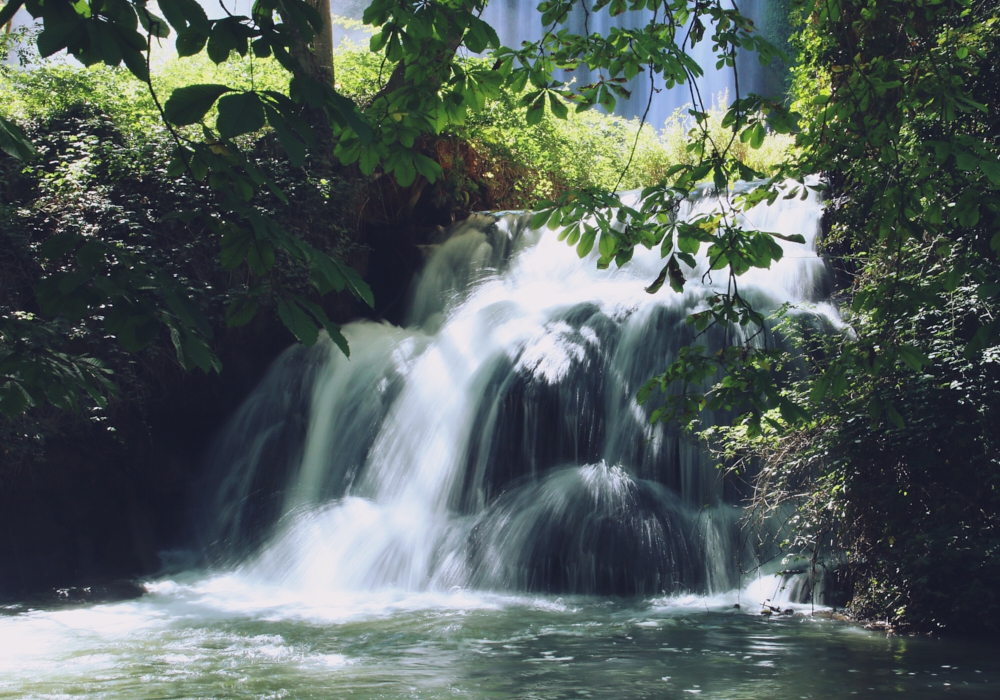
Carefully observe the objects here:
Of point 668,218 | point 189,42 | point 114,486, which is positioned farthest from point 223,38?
point 114,486

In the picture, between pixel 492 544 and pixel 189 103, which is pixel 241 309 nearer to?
pixel 189 103

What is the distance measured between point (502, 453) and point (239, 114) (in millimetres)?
6433

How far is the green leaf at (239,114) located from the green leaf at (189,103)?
4 centimetres

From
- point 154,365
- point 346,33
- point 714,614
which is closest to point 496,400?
point 714,614

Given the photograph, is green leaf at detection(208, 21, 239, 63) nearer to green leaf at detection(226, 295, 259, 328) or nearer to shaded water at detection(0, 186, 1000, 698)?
green leaf at detection(226, 295, 259, 328)

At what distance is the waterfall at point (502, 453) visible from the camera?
6.49 metres

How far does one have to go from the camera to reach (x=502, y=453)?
26.0 ft

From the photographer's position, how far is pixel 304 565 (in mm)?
7312

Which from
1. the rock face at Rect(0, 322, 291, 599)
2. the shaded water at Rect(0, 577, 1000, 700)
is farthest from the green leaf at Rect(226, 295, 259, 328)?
the rock face at Rect(0, 322, 291, 599)

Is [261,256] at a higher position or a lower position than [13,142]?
lower

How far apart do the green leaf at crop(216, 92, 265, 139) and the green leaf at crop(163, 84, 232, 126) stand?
44mm

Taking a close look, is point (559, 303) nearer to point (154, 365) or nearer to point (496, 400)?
point (496, 400)

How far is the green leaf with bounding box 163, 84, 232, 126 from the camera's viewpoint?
1.73 metres

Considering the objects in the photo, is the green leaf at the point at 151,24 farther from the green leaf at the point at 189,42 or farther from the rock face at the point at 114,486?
the rock face at the point at 114,486
